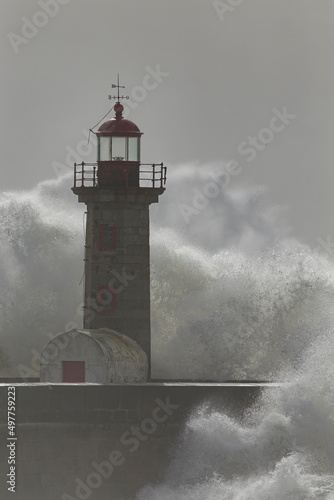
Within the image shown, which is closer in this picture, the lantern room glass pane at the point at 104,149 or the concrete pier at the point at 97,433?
the concrete pier at the point at 97,433

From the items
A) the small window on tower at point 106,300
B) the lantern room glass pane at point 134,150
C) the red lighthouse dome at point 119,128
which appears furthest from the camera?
the lantern room glass pane at point 134,150

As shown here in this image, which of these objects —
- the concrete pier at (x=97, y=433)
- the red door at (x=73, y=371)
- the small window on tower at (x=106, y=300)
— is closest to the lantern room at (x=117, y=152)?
the small window on tower at (x=106, y=300)

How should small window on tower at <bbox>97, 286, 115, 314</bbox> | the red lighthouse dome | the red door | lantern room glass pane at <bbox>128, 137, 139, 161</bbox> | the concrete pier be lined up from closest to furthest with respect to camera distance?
the concrete pier, the red door, small window on tower at <bbox>97, 286, 115, 314</bbox>, the red lighthouse dome, lantern room glass pane at <bbox>128, 137, 139, 161</bbox>

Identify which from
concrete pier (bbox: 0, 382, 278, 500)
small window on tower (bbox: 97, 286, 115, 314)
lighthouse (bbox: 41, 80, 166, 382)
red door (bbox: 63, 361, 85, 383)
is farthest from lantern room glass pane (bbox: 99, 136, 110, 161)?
concrete pier (bbox: 0, 382, 278, 500)

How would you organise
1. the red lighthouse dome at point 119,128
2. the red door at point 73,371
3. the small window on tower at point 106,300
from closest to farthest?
1. the red door at point 73,371
2. the small window on tower at point 106,300
3. the red lighthouse dome at point 119,128

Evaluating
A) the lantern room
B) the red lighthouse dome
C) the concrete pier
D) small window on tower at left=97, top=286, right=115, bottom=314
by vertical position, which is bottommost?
the concrete pier

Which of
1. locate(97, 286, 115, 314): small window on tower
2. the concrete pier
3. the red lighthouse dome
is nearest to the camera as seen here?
the concrete pier

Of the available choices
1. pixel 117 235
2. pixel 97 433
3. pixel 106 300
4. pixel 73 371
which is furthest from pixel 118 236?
pixel 97 433

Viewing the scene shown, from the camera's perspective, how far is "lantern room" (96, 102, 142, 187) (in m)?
26.0

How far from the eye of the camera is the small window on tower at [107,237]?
25953 millimetres

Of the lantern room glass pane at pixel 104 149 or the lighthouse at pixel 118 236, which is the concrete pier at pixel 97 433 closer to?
the lighthouse at pixel 118 236

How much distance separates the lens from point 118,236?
2595cm

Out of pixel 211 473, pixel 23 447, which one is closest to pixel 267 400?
pixel 211 473

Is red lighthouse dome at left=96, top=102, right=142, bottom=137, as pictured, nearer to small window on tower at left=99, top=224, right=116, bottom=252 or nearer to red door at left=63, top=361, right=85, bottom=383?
small window on tower at left=99, top=224, right=116, bottom=252
